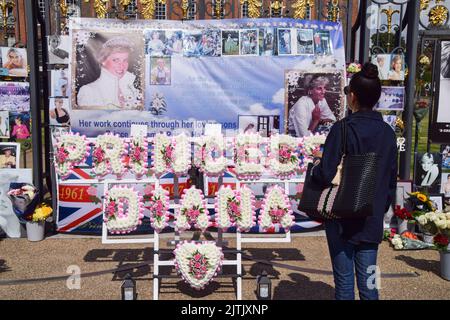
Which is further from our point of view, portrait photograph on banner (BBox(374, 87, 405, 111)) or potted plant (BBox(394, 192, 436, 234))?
portrait photograph on banner (BBox(374, 87, 405, 111))

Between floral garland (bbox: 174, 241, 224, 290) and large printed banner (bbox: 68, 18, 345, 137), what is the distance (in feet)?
8.08

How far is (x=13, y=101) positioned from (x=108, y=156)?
257 centimetres

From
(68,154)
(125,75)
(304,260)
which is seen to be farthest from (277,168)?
(125,75)

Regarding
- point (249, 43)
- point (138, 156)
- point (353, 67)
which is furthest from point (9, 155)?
point (353, 67)

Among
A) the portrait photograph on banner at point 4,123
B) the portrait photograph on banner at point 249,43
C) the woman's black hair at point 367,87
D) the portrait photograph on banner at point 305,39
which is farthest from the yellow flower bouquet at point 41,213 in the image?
the woman's black hair at point 367,87

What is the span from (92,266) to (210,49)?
3.30 metres

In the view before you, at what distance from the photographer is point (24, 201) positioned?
6148 mm

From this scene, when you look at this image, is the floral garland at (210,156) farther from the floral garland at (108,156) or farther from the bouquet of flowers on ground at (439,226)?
the bouquet of flowers on ground at (439,226)

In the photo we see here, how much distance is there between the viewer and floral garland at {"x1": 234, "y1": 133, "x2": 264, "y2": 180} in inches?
181

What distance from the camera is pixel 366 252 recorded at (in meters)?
3.00

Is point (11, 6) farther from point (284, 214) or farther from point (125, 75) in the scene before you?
point (284, 214)

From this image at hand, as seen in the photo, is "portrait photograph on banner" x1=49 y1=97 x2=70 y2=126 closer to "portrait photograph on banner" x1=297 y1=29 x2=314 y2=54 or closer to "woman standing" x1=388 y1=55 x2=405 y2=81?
"portrait photograph on banner" x1=297 y1=29 x2=314 y2=54

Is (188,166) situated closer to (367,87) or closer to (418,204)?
(367,87)

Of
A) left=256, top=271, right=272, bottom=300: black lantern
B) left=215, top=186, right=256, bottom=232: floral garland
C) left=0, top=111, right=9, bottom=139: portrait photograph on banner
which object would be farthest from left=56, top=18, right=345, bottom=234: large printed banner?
left=256, top=271, right=272, bottom=300: black lantern
